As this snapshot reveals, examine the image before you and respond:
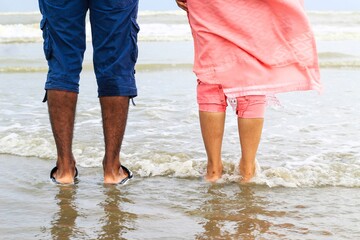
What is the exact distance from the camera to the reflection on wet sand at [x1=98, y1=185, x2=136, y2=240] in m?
2.75

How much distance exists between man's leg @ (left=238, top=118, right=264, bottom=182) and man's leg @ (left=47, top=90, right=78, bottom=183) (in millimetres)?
944

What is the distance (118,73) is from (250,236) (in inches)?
47.9

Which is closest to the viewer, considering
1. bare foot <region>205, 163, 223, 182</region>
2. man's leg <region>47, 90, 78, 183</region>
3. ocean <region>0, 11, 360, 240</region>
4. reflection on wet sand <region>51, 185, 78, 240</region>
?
reflection on wet sand <region>51, 185, 78, 240</region>

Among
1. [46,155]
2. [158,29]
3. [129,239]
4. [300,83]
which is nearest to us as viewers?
[129,239]

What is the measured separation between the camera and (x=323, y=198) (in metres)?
3.31

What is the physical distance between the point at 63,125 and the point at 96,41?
0.49 metres

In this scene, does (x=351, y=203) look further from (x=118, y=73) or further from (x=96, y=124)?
(x=96, y=124)

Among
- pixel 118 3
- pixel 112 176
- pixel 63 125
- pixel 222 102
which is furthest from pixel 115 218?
pixel 118 3

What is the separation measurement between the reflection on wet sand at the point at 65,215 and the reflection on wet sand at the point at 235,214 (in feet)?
1.87

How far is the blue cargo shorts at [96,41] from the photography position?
335 centimetres

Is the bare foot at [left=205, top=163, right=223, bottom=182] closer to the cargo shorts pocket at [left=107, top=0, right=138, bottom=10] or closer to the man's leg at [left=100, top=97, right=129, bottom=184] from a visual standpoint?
the man's leg at [left=100, top=97, right=129, bottom=184]

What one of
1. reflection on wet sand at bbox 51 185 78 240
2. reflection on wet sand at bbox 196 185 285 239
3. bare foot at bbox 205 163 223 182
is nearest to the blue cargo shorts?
reflection on wet sand at bbox 51 185 78 240

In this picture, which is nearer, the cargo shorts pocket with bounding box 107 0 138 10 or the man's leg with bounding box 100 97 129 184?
the cargo shorts pocket with bounding box 107 0 138 10

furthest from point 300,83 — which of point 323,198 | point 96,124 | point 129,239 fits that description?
point 96,124
